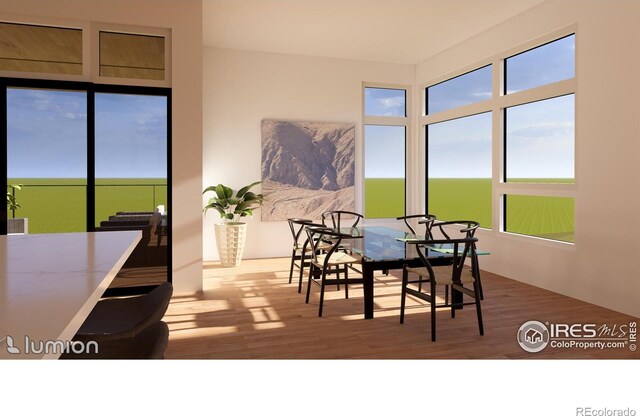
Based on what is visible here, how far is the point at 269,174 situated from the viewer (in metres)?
6.98

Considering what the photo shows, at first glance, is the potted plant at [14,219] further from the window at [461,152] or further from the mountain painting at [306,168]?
the window at [461,152]

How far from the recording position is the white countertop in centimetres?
85

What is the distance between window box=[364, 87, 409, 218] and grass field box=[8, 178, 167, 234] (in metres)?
3.93

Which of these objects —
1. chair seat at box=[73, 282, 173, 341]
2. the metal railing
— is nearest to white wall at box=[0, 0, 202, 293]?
the metal railing

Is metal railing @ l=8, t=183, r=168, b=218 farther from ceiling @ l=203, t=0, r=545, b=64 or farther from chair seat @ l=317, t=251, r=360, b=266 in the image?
ceiling @ l=203, t=0, r=545, b=64

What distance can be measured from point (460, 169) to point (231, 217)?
3837 mm

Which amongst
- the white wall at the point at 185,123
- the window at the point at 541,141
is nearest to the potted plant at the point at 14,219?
the white wall at the point at 185,123

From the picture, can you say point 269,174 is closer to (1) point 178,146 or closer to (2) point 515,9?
(1) point 178,146

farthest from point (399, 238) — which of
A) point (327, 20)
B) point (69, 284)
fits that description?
point (69, 284)

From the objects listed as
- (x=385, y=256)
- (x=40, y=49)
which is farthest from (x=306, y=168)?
(x=40, y=49)

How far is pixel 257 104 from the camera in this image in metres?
6.92

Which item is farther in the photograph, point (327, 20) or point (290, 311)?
point (327, 20)

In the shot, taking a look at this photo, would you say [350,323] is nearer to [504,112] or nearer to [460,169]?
[504,112]
